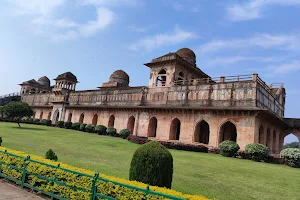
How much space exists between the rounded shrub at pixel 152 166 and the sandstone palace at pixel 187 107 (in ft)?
57.2

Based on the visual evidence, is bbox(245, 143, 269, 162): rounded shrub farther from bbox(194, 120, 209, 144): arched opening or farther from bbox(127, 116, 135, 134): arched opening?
bbox(127, 116, 135, 134): arched opening

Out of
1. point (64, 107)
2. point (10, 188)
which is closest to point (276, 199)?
point (10, 188)

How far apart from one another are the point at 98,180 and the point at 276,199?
19.7ft

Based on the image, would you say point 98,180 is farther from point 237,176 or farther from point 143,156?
point 237,176

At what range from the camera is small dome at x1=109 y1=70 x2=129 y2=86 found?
45844mm

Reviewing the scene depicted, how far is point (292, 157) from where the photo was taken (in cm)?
1789

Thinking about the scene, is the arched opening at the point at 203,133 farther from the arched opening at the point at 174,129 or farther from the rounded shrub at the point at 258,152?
the rounded shrub at the point at 258,152

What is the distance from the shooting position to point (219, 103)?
24.8 meters

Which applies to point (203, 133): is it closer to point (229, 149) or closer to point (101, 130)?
point (229, 149)

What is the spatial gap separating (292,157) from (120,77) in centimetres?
3387

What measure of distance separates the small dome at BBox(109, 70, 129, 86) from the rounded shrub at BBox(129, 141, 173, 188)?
38741 mm

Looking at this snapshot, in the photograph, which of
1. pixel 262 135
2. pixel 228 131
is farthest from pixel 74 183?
pixel 262 135

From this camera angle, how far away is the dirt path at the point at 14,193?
21.0 ft

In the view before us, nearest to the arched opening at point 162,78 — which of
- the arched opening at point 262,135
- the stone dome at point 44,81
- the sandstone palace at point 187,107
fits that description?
the sandstone palace at point 187,107
